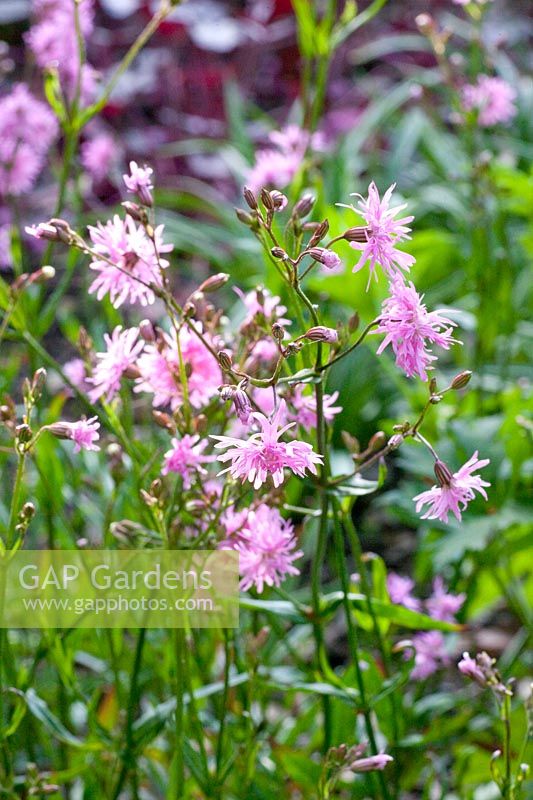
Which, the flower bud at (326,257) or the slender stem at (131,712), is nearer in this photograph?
the flower bud at (326,257)

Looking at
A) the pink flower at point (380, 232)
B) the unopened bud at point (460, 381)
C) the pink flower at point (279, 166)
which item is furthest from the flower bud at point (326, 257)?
the pink flower at point (279, 166)

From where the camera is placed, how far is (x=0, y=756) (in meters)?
0.86

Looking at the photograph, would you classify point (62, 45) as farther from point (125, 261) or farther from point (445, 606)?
point (445, 606)

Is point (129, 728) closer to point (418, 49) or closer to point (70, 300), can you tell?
point (70, 300)

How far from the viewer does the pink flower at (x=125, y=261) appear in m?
0.68

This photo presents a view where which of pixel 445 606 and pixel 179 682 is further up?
pixel 179 682

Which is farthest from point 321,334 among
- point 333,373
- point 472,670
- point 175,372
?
point 333,373

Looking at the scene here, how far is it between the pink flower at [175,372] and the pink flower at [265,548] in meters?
0.09

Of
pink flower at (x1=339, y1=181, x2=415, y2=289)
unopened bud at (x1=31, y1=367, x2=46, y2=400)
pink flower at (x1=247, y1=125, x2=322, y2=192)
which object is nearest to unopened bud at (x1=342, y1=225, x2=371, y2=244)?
pink flower at (x1=339, y1=181, x2=415, y2=289)

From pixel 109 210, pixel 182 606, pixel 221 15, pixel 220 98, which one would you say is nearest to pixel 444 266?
pixel 109 210

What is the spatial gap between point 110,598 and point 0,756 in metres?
0.17

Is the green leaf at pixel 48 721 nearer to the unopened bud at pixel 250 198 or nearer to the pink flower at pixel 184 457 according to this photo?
the pink flower at pixel 184 457

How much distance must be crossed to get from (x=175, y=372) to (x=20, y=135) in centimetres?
61

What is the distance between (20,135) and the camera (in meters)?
1.19
